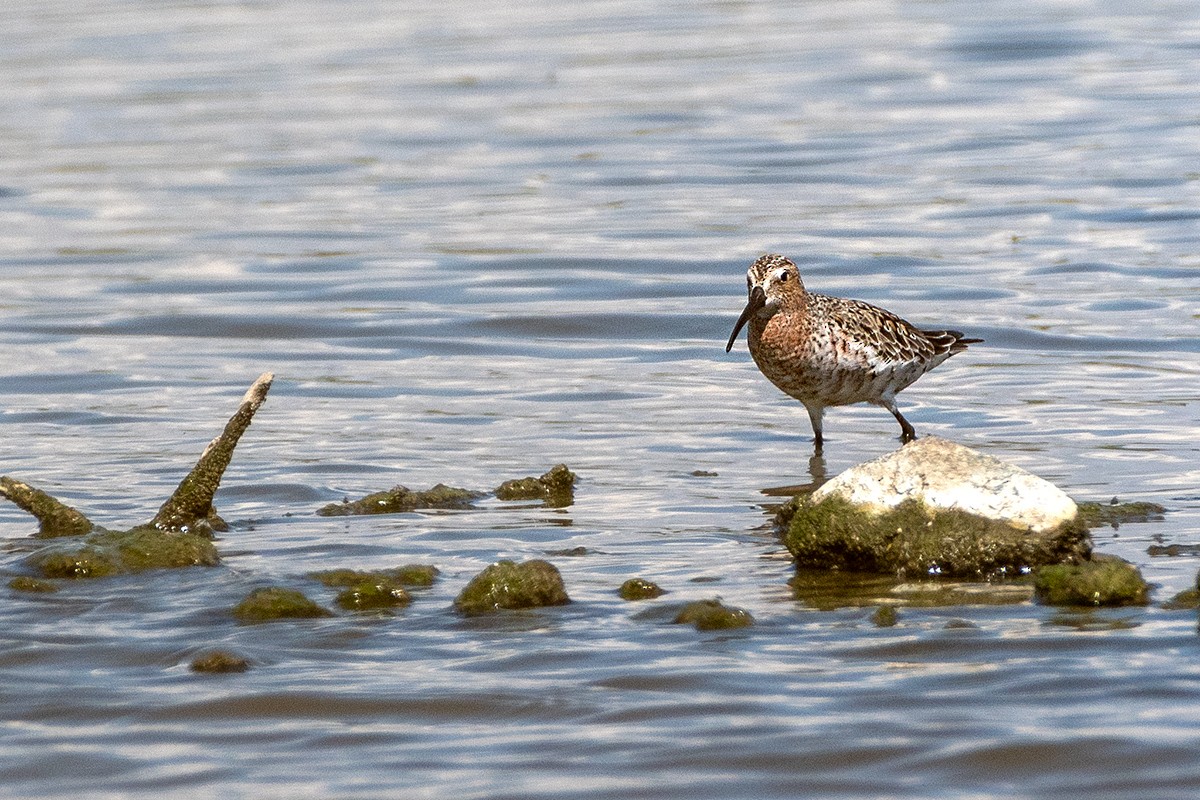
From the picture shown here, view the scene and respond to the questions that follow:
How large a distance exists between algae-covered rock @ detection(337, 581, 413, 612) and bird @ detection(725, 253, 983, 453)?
3843 millimetres

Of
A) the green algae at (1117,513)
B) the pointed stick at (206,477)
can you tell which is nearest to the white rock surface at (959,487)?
the green algae at (1117,513)

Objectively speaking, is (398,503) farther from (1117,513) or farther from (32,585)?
(1117,513)

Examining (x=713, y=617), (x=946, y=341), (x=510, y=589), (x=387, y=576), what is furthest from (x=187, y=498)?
(x=946, y=341)

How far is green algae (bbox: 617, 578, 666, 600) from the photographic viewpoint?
26.8 feet

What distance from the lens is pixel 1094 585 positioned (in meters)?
7.70

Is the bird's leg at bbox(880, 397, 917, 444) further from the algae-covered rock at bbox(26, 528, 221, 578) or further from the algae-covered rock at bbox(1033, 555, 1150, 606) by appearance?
the algae-covered rock at bbox(26, 528, 221, 578)

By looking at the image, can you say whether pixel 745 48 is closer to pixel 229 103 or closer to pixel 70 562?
pixel 229 103

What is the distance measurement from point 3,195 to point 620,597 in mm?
14804

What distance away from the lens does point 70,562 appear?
859cm

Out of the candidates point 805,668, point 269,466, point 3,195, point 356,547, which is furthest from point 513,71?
point 805,668

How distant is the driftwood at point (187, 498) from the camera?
916cm

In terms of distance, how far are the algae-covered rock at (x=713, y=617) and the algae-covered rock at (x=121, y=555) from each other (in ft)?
7.46

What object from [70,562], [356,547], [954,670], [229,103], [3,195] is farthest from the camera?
[229,103]

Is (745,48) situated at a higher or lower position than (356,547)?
higher
